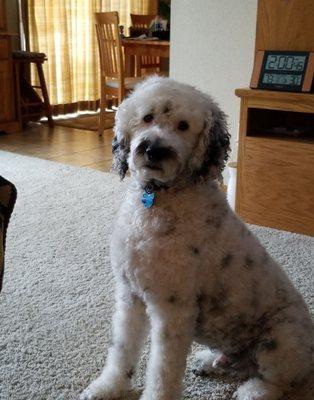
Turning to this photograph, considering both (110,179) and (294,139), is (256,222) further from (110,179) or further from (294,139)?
(110,179)

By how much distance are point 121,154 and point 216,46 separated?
6.33ft

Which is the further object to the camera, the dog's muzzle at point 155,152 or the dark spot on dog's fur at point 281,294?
the dark spot on dog's fur at point 281,294

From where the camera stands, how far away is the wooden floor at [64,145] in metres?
3.81

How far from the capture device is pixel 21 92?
514 centimetres

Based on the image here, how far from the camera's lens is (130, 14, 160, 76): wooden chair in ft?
17.8

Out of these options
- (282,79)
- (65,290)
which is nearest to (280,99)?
(282,79)

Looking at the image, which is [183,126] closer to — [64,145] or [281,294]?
[281,294]

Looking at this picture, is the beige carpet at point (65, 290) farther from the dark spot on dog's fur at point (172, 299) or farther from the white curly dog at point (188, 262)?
the dark spot on dog's fur at point (172, 299)

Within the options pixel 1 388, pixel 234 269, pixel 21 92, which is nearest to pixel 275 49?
pixel 234 269

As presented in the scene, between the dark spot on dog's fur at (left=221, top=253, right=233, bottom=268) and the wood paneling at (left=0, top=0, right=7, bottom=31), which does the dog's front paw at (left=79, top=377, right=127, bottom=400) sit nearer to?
the dark spot on dog's fur at (left=221, top=253, right=233, bottom=268)

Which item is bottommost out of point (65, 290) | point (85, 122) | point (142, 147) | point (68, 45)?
point (85, 122)

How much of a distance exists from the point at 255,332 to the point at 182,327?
22cm

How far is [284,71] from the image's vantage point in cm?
238

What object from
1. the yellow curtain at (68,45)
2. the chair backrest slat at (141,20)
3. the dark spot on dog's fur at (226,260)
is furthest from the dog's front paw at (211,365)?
the chair backrest slat at (141,20)
